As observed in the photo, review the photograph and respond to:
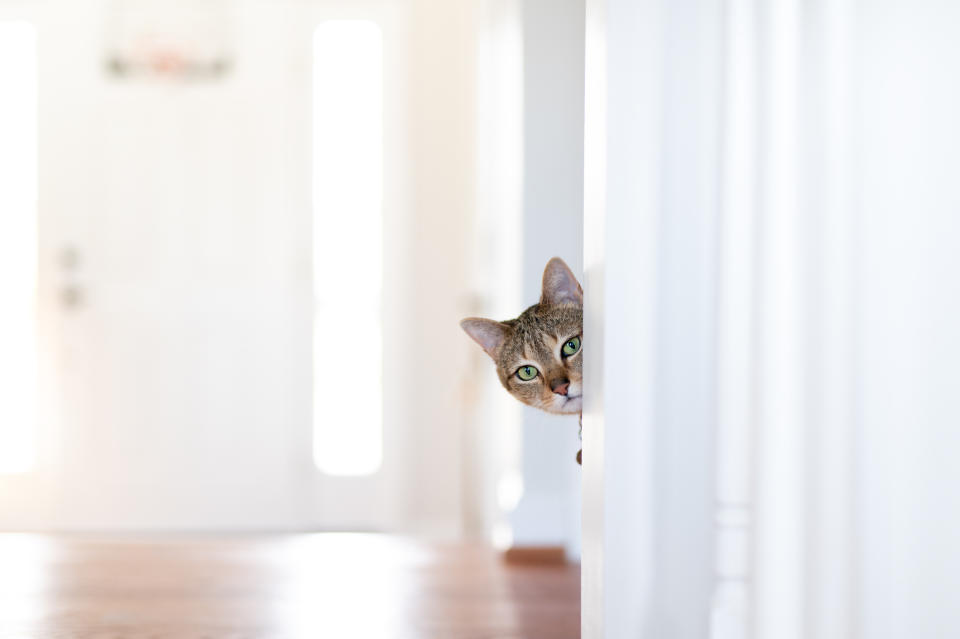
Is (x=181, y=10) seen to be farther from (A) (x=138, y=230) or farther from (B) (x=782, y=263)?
(B) (x=782, y=263)

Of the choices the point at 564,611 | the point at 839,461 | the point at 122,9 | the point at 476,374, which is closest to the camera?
the point at 839,461

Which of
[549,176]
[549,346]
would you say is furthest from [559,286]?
[549,176]

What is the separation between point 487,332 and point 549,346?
0.09m

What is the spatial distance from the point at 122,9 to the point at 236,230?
3.38 feet

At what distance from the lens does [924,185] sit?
0.56 m

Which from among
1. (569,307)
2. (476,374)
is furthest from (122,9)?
(569,307)

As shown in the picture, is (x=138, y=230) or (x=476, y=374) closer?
(x=476, y=374)

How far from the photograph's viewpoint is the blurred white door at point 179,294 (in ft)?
10.9

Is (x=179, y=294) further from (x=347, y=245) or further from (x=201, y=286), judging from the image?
(x=347, y=245)

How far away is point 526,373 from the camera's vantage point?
903mm

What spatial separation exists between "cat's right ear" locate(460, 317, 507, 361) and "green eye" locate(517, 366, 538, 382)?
47 millimetres

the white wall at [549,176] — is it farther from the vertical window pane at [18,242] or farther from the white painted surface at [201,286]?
the vertical window pane at [18,242]

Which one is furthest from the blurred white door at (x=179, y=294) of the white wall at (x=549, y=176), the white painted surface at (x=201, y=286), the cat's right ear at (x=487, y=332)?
the cat's right ear at (x=487, y=332)

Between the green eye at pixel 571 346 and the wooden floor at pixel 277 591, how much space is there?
339mm
